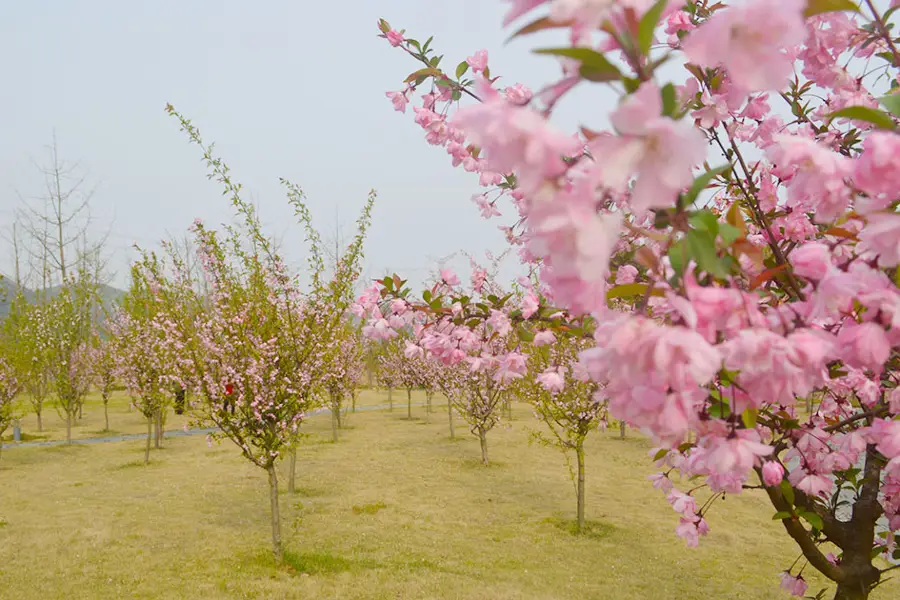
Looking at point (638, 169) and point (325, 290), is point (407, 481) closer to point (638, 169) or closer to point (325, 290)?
point (325, 290)

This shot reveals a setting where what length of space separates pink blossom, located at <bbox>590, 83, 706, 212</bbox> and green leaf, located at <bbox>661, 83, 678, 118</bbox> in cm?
6

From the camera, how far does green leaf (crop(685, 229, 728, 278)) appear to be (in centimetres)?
75

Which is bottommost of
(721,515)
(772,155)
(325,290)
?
(721,515)

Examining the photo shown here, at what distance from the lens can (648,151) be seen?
69cm

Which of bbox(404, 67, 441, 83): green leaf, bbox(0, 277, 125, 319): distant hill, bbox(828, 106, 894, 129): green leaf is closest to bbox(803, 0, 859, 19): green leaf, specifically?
bbox(828, 106, 894, 129): green leaf

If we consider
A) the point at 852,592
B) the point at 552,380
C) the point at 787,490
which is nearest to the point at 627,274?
the point at 552,380

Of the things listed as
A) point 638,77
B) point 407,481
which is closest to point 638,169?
point 638,77

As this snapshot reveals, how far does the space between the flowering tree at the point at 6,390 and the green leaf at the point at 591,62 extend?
44.3ft

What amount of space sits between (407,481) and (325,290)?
166 inches

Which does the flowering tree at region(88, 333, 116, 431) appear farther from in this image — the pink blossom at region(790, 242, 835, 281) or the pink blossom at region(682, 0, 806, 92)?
the pink blossom at region(682, 0, 806, 92)

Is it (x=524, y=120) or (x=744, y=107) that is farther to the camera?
(x=744, y=107)

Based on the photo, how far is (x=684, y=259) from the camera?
0.78 meters

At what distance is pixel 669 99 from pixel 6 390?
46.4ft

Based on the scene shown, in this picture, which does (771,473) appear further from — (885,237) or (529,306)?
(885,237)
